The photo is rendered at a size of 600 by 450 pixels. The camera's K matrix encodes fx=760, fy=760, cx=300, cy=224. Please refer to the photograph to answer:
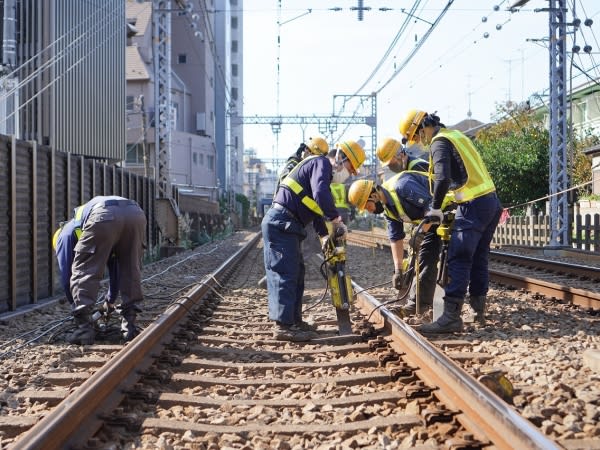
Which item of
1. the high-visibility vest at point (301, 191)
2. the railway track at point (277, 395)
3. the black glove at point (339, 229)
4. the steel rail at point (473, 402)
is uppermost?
the high-visibility vest at point (301, 191)

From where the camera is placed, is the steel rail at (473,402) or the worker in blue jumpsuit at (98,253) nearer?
the steel rail at (473,402)

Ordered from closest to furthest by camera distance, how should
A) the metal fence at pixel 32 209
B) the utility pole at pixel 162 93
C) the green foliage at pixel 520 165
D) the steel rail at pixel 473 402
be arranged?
the steel rail at pixel 473 402, the metal fence at pixel 32 209, the utility pole at pixel 162 93, the green foliage at pixel 520 165

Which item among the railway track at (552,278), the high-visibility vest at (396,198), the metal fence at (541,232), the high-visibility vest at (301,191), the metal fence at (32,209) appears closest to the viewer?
the high-visibility vest at (301,191)

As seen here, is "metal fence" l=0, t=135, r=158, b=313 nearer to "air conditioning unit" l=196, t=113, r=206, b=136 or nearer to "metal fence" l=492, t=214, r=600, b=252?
"metal fence" l=492, t=214, r=600, b=252

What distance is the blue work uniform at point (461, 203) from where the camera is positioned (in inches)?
249

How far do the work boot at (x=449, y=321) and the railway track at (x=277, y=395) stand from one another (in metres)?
0.32

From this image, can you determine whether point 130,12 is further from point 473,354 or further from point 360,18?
point 473,354

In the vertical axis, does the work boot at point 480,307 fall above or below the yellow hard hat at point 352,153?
below

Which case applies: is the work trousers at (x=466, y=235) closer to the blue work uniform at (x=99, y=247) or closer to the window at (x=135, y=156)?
the blue work uniform at (x=99, y=247)

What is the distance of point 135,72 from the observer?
1886 inches

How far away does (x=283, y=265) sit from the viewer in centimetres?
642

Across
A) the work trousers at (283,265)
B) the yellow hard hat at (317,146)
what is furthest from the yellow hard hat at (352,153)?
the yellow hard hat at (317,146)

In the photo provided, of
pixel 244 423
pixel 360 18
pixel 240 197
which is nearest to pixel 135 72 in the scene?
pixel 240 197

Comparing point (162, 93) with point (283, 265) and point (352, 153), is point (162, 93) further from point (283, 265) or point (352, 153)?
point (283, 265)
